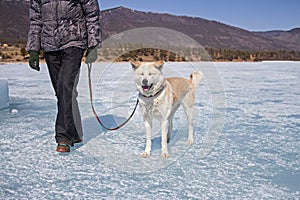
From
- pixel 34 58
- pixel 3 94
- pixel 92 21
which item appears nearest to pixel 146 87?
pixel 92 21

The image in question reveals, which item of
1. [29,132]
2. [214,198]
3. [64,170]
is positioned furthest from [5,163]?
[214,198]

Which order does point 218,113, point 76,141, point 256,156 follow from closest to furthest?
1. point 256,156
2. point 76,141
3. point 218,113

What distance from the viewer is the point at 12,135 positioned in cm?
368

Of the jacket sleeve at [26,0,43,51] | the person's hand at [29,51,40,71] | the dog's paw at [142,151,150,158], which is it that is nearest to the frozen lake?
the dog's paw at [142,151,150,158]

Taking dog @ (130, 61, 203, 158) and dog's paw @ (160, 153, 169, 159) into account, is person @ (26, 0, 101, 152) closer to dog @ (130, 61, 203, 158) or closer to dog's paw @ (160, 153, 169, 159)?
dog @ (130, 61, 203, 158)

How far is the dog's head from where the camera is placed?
2777 millimetres

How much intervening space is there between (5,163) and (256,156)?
7.32 feet

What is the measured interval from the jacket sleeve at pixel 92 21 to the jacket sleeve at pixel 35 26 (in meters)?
0.44

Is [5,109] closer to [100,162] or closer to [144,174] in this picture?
[100,162]

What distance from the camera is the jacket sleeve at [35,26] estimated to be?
314 centimetres

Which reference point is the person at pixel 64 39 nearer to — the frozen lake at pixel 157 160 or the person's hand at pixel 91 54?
Result: the person's hand at pixel 91 54

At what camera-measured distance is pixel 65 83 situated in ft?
10.3

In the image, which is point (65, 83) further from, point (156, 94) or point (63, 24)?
point (156, 94)

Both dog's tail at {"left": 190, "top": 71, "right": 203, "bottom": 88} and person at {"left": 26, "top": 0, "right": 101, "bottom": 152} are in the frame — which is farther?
dog's tail at {"left": 190, "top": 71, "right": 203, "bottom": 88}
